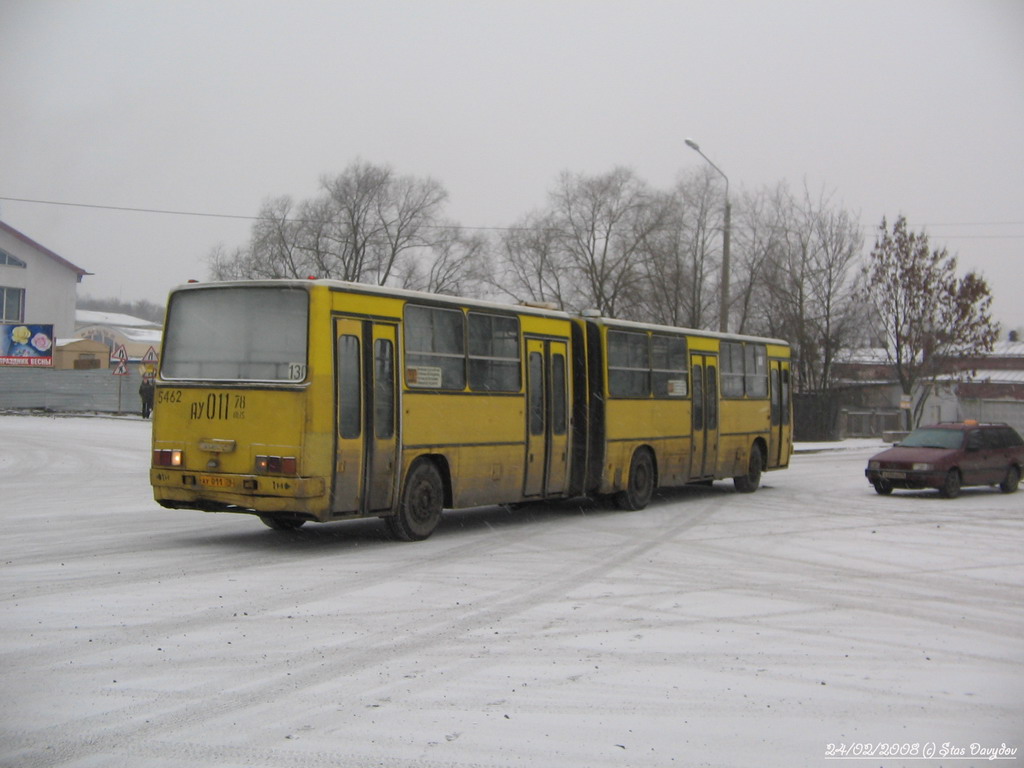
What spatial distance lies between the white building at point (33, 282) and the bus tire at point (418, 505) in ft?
201

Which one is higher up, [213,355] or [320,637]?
[213,355]

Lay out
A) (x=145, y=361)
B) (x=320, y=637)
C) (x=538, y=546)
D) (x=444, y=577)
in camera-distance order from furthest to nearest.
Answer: (x=145, y=361) → (x=538, y=546) → (x=444, y=577) → (x=320, y=637)

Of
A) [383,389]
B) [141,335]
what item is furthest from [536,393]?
[141,335]

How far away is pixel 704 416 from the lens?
20.6 metres

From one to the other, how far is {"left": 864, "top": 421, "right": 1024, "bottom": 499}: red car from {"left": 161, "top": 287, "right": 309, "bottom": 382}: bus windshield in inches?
537

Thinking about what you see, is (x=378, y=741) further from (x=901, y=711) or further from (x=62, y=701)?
(x=901, y=711)

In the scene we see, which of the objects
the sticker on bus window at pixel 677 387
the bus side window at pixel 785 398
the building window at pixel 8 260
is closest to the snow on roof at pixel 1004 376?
the bus side window at pixel 785 398

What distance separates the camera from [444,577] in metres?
11.2

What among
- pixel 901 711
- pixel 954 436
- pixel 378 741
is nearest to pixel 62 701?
pixel 378 741

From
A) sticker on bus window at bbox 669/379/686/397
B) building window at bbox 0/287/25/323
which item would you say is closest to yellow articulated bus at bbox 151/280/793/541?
sticker on bus window at bbox 669/379/686/397

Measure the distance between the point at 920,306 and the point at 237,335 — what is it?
150ft

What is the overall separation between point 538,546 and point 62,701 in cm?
797

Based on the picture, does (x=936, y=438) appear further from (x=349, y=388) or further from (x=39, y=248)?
(x=39, y=248)

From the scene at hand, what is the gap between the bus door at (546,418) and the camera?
16.0 meters
